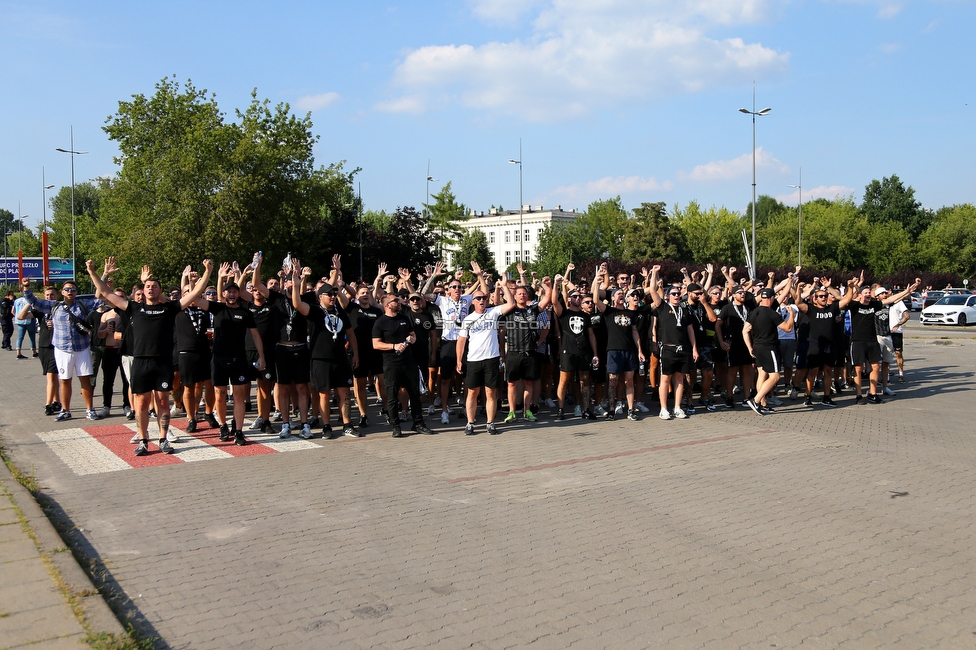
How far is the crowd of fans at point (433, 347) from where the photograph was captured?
9.48 metres

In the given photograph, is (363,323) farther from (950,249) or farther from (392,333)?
(950,249)

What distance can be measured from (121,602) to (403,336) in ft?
18.3

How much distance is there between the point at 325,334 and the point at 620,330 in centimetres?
409

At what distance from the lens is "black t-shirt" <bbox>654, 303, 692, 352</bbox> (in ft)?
36.6

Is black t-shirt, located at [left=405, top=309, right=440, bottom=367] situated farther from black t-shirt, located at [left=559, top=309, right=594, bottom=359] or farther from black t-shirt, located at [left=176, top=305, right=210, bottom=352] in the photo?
black t-shirt, located at [left=176, top=305, right=210, bottom=352]

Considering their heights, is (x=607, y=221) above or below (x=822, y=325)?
above

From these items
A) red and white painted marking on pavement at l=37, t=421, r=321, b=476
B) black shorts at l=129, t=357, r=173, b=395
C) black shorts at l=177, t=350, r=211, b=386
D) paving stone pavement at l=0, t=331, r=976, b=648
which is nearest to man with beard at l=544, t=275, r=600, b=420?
paving stone pavement at l=0, t=331, r=976, b=648

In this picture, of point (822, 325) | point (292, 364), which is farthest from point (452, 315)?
point (822, 325)

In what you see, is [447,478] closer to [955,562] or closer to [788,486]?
[788,486]

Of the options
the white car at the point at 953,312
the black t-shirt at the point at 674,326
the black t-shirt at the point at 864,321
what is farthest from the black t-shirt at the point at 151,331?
the white car at the point at 953,312

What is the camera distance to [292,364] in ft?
32.4

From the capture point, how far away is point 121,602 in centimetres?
479

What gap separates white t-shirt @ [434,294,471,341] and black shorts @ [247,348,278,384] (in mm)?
2589

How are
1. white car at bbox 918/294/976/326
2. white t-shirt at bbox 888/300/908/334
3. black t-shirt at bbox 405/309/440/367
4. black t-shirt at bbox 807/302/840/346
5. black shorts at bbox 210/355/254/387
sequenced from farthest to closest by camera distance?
white car at bbox 918/294/976/326, white t-shirt at bbox 888/300/908/334, black t-shirt at bbox 807/302/840/346, black t-shirt at bbox 405/309/440/367, black shorts at bbox 210/355/254/387
